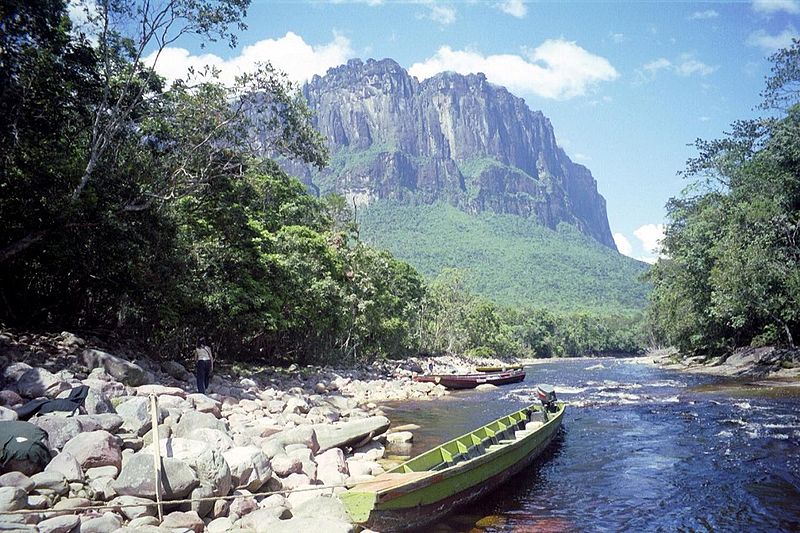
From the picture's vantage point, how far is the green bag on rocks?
6.67m

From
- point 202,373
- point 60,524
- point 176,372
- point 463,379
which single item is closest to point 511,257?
point 463,379

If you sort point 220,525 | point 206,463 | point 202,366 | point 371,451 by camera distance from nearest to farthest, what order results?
1. point 220,525
2. point 206,463
3. point 371,451
4. point 202,366

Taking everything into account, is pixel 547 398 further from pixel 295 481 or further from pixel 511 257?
pixel 511 257

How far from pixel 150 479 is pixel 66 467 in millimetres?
1136

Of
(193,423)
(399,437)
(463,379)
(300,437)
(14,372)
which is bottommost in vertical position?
(463,379)

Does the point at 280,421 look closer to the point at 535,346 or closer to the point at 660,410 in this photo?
the point at 660,410

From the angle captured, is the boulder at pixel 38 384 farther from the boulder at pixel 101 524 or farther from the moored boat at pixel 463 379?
the moored boat at pixel 463 379

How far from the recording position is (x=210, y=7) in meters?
15.0

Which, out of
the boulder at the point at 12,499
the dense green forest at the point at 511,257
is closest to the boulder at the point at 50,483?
the boulder at the point at 12,499

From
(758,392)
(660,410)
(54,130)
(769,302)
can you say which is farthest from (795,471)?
(769,302)

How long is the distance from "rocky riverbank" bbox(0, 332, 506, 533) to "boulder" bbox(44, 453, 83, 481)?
1 cm

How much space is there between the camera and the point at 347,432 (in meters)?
12.1

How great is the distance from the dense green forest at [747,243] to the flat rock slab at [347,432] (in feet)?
78.4

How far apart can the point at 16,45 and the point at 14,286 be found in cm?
761
